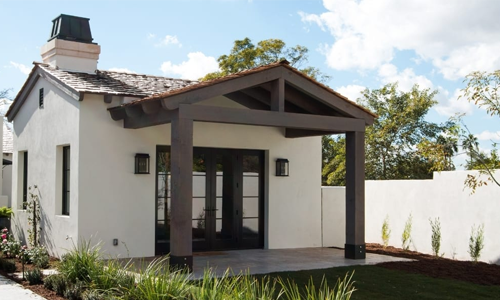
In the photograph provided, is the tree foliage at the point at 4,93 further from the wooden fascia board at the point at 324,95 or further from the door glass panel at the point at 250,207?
the wooden fascia board at the point at 324,95

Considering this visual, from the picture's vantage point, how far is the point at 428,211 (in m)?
13.5

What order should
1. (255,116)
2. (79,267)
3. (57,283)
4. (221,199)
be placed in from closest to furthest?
(57,283)
(79,267)
(255,116)
(221,199)

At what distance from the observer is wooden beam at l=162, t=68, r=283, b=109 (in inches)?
384

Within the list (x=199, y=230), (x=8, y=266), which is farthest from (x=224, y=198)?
→ (x=8, y=266)

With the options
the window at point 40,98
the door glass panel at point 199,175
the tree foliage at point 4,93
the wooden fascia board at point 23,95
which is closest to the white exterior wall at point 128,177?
the door glass panel at point 199,175

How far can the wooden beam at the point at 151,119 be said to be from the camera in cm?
1003

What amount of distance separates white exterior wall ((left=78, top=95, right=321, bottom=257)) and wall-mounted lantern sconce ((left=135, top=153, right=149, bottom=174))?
0.38 feet

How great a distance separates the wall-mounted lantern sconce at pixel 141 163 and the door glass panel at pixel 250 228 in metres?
2.73

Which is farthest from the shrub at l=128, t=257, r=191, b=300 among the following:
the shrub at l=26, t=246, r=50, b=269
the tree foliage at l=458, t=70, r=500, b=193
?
the tree foliage at l=458, t=70, r=500, b=193

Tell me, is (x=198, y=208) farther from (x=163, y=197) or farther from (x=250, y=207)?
(x=250, y=207)

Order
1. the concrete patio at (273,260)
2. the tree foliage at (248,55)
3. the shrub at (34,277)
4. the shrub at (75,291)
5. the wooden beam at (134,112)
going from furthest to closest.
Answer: the tree foliage at (248,55) → the wooden beam at (134,112) → the concrete patio at (273,260) → the shrub at (34,277) → the shrub at (75,291)

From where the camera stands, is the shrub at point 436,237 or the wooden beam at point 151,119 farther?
the shrub at point 436,237

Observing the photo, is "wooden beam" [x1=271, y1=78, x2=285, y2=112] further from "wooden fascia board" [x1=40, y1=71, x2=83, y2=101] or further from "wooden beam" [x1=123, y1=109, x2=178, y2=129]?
"wooden fascia board" [x1=40, y1=71, x2=83, y2=101]

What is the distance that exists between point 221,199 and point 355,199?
2.94 m
